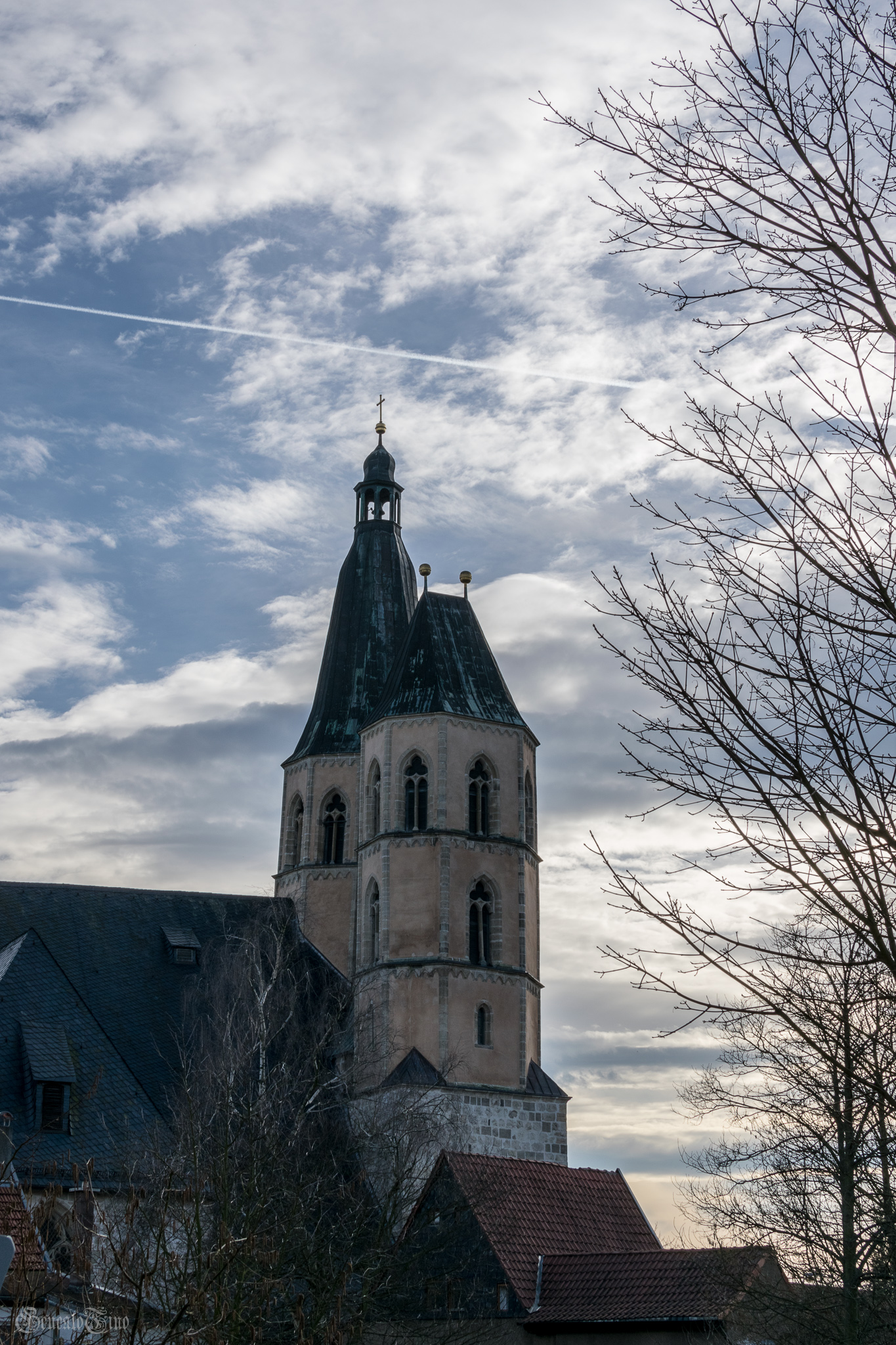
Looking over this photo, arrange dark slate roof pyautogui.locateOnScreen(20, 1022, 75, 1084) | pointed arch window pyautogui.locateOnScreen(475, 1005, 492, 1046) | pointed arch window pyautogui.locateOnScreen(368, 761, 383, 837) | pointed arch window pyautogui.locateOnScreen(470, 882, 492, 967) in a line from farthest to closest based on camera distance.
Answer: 1. pointed arch window pyautogui.locateOnScreen(368, 761, 383, 837)
2. pointed arch window pyautogui.locateOnScreen(470, 882, 492, 967)
3. pointed arch window pyautogui.locateOnScreen(475, 1005, 492, 1046)
4. dark slate roof pyautogui.locateOnScreen(20, 1022, 75, 1084)

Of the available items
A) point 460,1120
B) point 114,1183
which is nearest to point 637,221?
point 114,1183

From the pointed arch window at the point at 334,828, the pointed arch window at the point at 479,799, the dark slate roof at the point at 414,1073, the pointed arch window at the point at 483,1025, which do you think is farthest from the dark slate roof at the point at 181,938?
the pointed arch window at the point at 479,799

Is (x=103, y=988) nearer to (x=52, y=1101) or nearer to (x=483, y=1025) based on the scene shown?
(x=52, y=1101)

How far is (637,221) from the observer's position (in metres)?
7.21

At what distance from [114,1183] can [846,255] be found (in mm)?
24748

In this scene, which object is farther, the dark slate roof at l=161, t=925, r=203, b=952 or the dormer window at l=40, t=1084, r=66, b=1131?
the dark slate roof at l=161, t=925, r=203, b=952

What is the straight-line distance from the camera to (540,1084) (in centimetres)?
3559

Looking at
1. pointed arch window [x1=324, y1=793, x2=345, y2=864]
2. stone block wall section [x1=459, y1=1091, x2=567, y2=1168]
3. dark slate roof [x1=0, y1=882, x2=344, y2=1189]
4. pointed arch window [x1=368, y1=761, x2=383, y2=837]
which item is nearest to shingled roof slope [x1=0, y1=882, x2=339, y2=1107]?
dark slate roof [x1=0, y1=882, x2=344, y2=1189]

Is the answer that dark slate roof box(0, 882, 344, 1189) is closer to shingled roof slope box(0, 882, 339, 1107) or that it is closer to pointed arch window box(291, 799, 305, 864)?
shingled roof slope box(0, 882, 339, 1107)

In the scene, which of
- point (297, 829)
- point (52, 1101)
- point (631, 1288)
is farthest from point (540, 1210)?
point (297, 829)

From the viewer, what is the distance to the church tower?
3481 cm

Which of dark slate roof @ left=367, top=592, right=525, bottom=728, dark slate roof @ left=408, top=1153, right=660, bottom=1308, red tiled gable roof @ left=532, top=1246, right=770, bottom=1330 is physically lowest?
red tiled gable roof @ left=532, top=1246, right=770, bottom=1330

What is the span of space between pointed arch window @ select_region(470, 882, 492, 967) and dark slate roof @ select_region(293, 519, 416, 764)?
6549 mm

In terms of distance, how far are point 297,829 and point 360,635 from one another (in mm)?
5752
